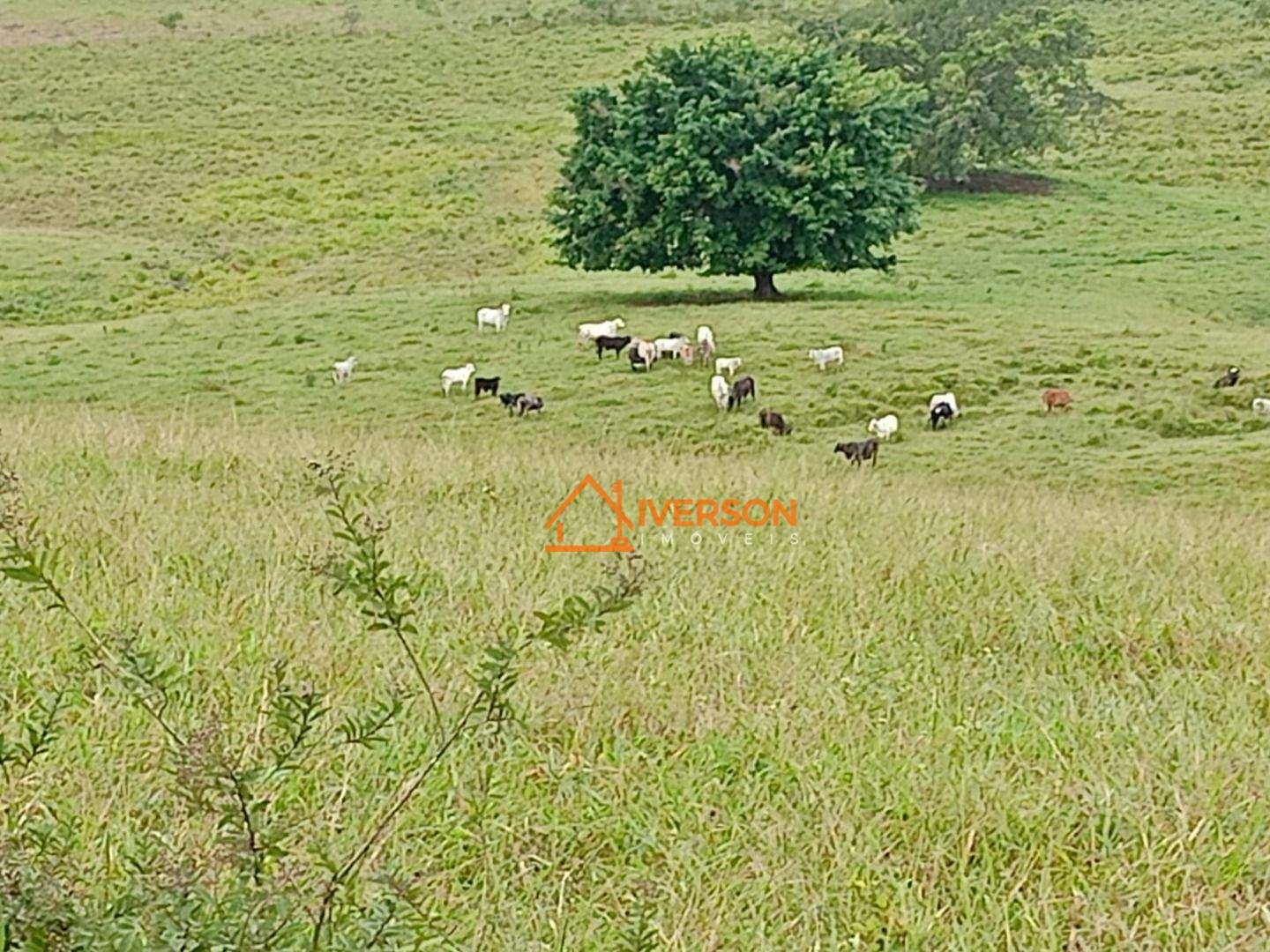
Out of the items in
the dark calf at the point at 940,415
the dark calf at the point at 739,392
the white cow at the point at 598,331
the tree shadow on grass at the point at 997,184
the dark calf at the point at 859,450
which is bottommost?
the dark calf at the point at 940,415

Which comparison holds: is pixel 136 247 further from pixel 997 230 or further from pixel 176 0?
pixel 176 0

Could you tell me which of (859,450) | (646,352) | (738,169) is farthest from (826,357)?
(738,169)

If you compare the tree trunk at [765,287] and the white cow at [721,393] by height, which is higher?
the tree trunk at [765,287]

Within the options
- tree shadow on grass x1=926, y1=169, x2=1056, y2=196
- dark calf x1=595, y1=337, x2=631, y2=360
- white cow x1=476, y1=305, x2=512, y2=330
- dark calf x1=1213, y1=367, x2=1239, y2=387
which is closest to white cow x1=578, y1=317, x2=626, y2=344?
dark calf x1=595, y1=337, x2=631, y2=360

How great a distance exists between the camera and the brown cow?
20609 millimetres

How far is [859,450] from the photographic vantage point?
696 inches

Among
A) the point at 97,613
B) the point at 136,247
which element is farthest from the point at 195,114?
the point at 97,613

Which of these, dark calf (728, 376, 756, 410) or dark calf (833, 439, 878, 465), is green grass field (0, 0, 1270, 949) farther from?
dark calf (728, 376, 756, 410)

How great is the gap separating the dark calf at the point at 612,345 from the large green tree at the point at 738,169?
5701 mm

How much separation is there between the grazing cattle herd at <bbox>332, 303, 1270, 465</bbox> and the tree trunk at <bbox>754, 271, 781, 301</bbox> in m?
4.85

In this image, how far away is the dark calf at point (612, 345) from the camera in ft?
80.0

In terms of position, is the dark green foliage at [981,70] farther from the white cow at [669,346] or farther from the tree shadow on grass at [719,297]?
the white cow at [669,346]

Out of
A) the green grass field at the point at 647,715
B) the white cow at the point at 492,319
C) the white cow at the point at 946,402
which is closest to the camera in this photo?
the green grass field at the point at 647,715
